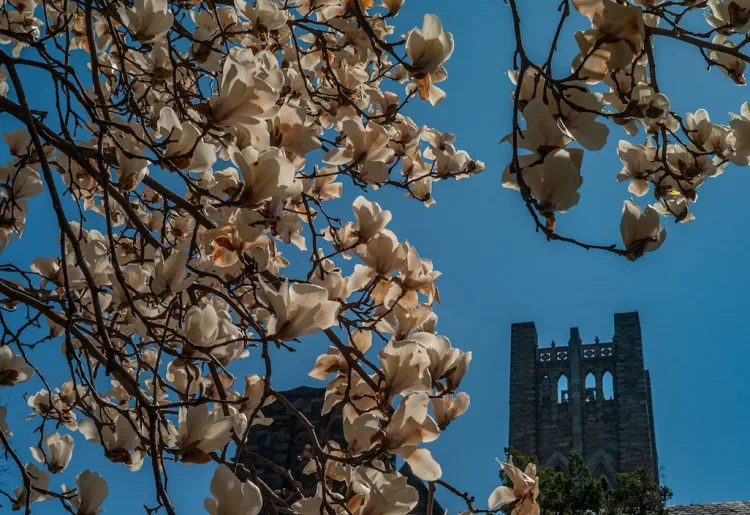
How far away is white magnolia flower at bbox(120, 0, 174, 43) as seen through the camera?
59.2 inches

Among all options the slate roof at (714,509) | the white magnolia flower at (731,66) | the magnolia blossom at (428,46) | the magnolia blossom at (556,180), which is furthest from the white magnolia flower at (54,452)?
the slate roof at (714,509)

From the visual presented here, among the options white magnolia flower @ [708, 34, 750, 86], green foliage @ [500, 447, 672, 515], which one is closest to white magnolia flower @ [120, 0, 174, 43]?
white magnolia flower @ [708, 34, 750, 86]

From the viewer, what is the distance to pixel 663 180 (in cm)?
188

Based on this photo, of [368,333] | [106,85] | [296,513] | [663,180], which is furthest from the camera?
[106,85]

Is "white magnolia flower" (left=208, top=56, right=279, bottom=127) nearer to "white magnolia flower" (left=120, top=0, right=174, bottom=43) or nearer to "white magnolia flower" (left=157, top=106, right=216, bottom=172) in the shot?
"white magnolia flower" (left=157, top=106, right=216, bottom=172)

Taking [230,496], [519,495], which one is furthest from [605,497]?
[230,496]

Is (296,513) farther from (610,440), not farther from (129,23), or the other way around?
(610,440)

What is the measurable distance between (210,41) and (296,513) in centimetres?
124

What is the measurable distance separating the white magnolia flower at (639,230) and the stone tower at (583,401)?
25.9 metres

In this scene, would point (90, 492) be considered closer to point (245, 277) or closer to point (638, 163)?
point (245, 277)

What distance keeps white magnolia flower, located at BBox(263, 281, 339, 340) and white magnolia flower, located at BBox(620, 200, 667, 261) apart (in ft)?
1.39

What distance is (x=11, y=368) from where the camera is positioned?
5.89 feet

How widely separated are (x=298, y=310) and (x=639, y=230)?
489 mm

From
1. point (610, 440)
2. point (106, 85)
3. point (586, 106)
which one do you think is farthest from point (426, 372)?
point (610, 440)
